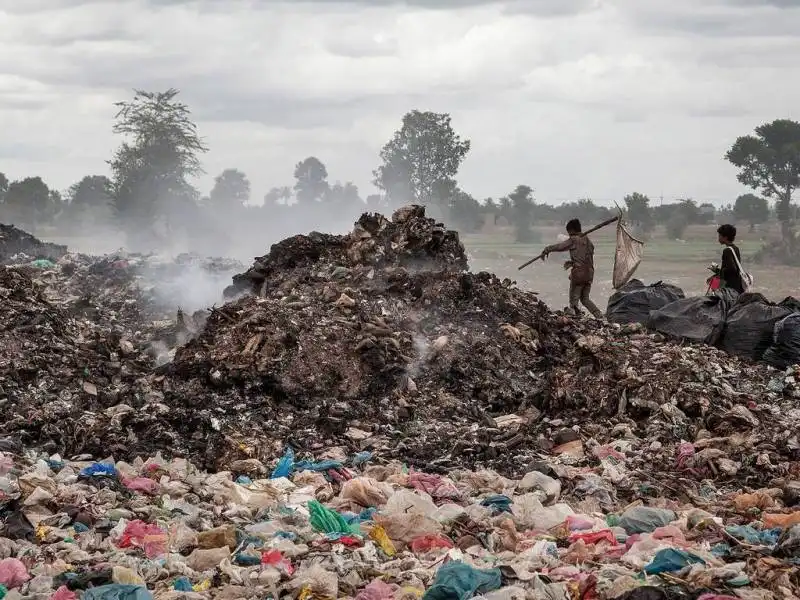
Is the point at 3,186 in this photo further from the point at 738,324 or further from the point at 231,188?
the point at 738,324

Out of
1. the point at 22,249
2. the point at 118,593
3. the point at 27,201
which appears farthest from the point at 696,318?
the point at 27,201

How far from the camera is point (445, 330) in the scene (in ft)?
31.6

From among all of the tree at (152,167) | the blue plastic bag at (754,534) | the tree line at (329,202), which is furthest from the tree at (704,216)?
the blue plastic bag at (754,534)

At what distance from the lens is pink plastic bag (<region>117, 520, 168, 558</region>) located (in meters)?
5.72

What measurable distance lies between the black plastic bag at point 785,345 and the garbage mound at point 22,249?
480 inches

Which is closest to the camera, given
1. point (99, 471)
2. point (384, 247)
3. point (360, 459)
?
point (99, 471)

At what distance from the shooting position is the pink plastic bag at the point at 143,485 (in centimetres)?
682

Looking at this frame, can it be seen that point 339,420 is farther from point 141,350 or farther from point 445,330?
point 141,350

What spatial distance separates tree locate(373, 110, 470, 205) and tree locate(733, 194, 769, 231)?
1026 centimetres

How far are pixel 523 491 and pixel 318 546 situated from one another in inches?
69.5

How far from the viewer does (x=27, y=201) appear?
45438 mm

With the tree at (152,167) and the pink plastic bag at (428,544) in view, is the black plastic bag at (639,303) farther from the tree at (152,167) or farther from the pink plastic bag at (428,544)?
the tree at (152,167)

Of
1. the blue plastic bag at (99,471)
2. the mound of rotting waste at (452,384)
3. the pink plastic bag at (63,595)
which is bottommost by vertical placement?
the pink plastic bag at (63,595)

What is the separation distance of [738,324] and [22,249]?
1288cm
